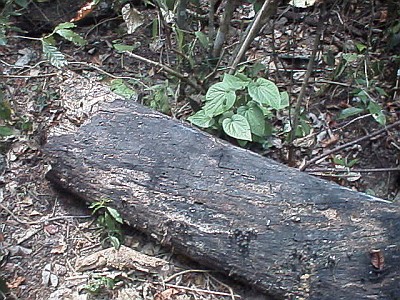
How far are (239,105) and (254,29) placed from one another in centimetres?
29

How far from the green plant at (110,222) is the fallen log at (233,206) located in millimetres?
30

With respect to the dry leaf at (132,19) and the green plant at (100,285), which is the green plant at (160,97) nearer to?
the dry leaf at (132,19)

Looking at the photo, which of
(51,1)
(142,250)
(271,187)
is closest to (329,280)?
(271,187)

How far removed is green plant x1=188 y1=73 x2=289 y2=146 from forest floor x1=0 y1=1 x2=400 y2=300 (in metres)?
0.25

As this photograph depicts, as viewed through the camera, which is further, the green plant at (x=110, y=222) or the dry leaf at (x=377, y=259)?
the green plant at (x=110, y=222)

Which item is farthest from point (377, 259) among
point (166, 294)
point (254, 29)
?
point (254, 29)

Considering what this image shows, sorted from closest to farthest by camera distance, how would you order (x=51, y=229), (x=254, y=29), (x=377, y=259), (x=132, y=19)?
1. (x=377, y=259)
2. (x=51, y=229)
3. (x=254, y=29)
4. (x=132, y=19)

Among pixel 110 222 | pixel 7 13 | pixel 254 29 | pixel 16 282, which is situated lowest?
pixel 16 282

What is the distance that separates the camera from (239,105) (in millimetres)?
Result: 2197

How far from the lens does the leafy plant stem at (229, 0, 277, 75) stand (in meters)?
2.09

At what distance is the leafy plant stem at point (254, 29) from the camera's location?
2.09 metres

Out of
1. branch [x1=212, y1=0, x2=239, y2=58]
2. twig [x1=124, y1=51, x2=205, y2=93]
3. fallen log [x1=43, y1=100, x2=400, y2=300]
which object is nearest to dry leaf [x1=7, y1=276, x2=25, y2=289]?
fallen log [x1=43, y1=100, x2=400, y2=300]

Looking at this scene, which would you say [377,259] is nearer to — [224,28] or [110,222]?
[110,222]

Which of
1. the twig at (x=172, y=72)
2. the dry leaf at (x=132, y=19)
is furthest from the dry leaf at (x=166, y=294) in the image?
the dry leaf at (x=132, y=19)
